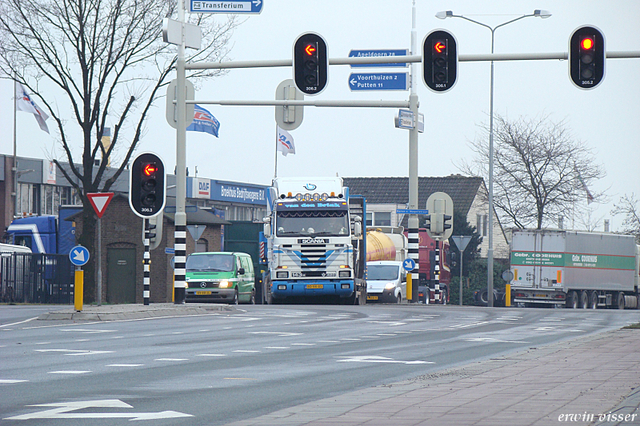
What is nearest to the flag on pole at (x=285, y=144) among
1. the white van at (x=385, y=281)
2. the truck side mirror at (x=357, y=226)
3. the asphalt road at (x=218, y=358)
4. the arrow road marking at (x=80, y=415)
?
the white van at (x=385, y=281)

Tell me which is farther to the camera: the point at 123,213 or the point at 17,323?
the point at 123,213

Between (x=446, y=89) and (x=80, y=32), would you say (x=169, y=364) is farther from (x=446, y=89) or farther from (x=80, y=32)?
(x=80, y=32)

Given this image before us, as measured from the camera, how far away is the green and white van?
34281 millimetres

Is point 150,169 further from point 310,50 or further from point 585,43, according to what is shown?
point 585,43

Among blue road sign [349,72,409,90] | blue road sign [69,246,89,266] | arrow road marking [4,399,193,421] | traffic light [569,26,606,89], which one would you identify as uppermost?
blue road sign [349,72,409,90]

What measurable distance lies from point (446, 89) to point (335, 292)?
41.7ft

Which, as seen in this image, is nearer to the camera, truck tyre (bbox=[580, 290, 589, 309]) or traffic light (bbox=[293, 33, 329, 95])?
traffic light (bbox=[293, 33, 329, 95])

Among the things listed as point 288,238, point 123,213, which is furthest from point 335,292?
point 123,213

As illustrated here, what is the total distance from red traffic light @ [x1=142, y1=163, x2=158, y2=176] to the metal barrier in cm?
1922

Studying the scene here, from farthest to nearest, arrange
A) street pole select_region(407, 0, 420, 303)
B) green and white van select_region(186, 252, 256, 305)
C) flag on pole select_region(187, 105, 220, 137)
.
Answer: flag on pole select_region(187, 105, 220, 137), green and white van select_region(186, 252, 256, 305), street pole select_region(407, 0, 420, 303)

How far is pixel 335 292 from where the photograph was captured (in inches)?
1171

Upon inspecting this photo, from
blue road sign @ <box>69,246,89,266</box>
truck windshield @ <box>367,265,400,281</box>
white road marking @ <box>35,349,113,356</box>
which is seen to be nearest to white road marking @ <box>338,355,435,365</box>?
white road marking @ <box>35,349,113,356</box>

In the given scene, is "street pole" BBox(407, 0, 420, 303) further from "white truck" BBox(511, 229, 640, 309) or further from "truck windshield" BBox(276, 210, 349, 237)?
"white truck" BBox(511, 229, 640, 309)

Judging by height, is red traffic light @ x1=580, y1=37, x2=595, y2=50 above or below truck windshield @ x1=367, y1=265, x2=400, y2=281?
above
